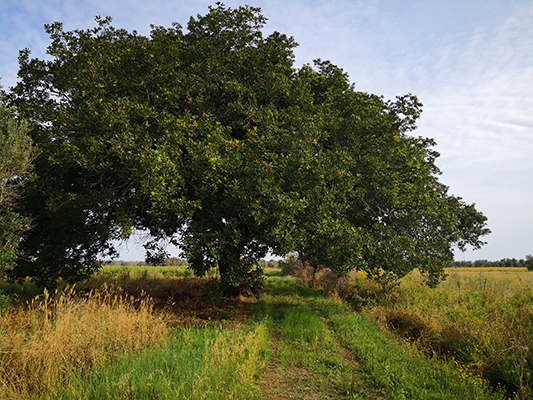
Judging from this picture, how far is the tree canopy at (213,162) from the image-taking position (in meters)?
9.30

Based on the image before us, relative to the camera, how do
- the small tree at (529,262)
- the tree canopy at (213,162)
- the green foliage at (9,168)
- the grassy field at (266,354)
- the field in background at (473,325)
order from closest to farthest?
the grassy field at (266,354)
the field in background at (473,325)
the green foliage at (9,168)
the tree canopy at (213,162)
the small tree at (529,262)

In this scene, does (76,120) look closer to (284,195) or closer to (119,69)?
(119,69)

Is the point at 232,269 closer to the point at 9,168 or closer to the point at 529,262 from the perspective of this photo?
the point at 9,168

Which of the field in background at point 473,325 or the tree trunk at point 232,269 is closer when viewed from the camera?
the field in background at point 473,325

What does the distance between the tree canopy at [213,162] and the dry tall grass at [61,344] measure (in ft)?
9.15

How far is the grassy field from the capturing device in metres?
5.16

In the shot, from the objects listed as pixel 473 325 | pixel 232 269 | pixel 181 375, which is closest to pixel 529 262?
pixel 473 325

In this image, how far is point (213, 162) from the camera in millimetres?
9078

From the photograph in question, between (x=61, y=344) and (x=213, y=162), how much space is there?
564 centimetres

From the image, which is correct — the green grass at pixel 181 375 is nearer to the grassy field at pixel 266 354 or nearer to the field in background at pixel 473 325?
the grassy field at pixel 266 354

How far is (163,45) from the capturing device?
11234 millimetres

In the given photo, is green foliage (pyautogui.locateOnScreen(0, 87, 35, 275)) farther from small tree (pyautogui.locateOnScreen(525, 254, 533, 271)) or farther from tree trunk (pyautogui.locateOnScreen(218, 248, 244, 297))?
small tree (pyautogui.locateOnScreen(525, 254, 533, 271))

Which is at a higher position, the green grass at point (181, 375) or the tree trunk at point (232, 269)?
the tree trunk at point (232, 269)

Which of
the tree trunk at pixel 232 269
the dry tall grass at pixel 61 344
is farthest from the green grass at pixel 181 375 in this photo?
the tree trunk at pixel 232 269
